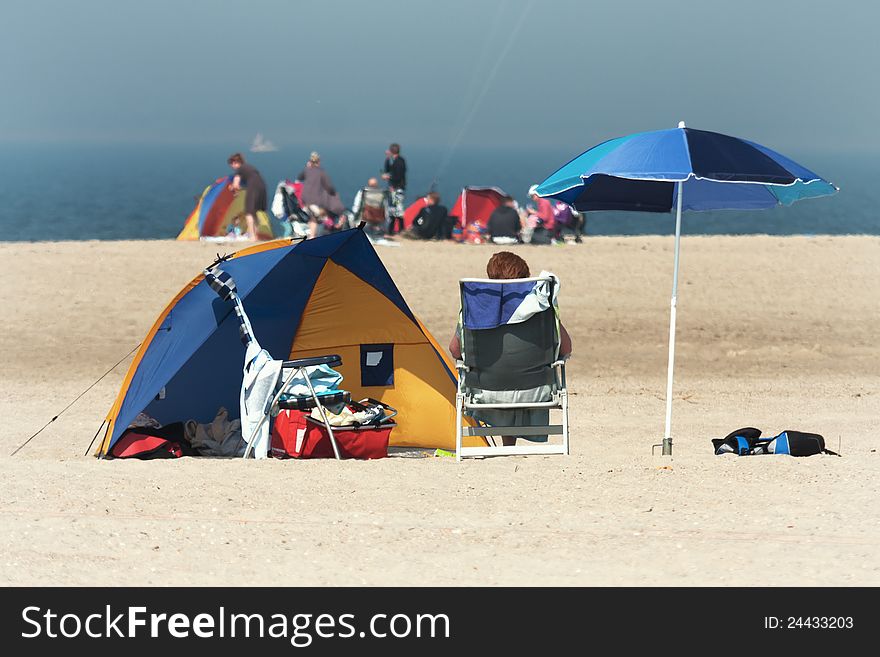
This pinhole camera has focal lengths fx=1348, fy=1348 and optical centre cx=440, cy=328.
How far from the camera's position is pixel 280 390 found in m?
7.54

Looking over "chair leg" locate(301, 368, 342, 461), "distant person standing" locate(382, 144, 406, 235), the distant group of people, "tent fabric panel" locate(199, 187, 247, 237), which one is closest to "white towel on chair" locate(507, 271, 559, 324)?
"chair leg" locate(301, 368, 342, 461)

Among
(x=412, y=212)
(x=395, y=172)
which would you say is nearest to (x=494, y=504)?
(x=412, y=212)

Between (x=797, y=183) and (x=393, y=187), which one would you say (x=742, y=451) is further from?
(x=393, y=187)

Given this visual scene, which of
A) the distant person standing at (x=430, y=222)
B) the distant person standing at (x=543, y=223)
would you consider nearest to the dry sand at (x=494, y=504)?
the distant person standing at (x=543, y=223)

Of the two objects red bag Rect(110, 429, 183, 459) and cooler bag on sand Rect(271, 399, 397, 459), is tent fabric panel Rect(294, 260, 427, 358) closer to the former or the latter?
cooler bag on sand Rect(271, 399, 397, 459)

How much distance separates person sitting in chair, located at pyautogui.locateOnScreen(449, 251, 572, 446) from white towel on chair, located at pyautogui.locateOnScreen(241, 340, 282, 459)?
1.05m

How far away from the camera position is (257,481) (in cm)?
673

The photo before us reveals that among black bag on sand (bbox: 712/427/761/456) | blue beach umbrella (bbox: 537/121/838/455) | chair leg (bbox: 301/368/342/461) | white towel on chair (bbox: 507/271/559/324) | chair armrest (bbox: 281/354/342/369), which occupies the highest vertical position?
blue beach umbrella (bbox: 537/121/838/455)

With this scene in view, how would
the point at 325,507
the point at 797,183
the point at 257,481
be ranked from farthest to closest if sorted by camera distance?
the point at 797,183 → the point at 257,481 → the point at 325,507

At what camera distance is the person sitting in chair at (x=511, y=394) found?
760 centimetres

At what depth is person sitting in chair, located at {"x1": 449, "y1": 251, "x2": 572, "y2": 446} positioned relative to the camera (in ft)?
24.9

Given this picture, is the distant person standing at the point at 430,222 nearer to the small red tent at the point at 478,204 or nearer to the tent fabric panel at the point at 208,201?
the small red tent at the point at 478,204
